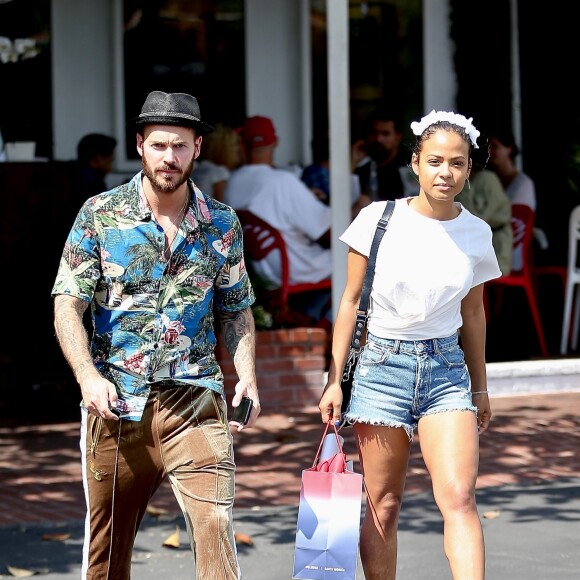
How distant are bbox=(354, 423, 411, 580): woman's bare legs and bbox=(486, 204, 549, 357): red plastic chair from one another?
637 centimetres

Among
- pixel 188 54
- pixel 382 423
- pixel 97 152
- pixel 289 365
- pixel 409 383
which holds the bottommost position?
pixel 289 365

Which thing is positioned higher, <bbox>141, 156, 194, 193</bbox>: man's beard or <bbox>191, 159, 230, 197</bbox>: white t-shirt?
<bbox>191, 159, 230, 197</bbox>: white t-shirt

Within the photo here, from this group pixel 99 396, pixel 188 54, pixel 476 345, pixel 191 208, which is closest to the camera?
pixel 99 396

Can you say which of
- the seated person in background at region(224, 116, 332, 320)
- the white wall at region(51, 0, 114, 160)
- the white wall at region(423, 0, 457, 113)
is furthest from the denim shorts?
the white wall at region(423, 0, 457, 113)

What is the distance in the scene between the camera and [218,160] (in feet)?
36.9

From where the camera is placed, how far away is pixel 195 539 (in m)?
4.18

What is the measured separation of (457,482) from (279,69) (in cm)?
829

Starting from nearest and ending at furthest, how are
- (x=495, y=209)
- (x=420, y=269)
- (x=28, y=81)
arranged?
(x=420, y=269) < (x=495, y=209) < (x=28, y=81)

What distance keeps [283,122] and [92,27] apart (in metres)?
1.85

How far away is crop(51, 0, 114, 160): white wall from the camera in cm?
1180

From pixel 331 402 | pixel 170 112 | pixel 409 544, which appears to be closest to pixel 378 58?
pixel 409 544

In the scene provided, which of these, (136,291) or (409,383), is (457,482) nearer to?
(409,383)

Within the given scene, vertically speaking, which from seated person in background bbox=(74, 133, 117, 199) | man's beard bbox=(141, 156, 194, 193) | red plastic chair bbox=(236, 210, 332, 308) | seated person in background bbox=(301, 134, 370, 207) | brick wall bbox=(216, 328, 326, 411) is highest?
seated person in background bbox=(74, 133, 117, 199)

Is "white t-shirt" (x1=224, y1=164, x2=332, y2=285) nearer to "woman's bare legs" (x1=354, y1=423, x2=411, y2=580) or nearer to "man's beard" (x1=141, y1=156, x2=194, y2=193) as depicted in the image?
"woman's bare legs" (x1=354, y1=423, x2=411, y2=580)
